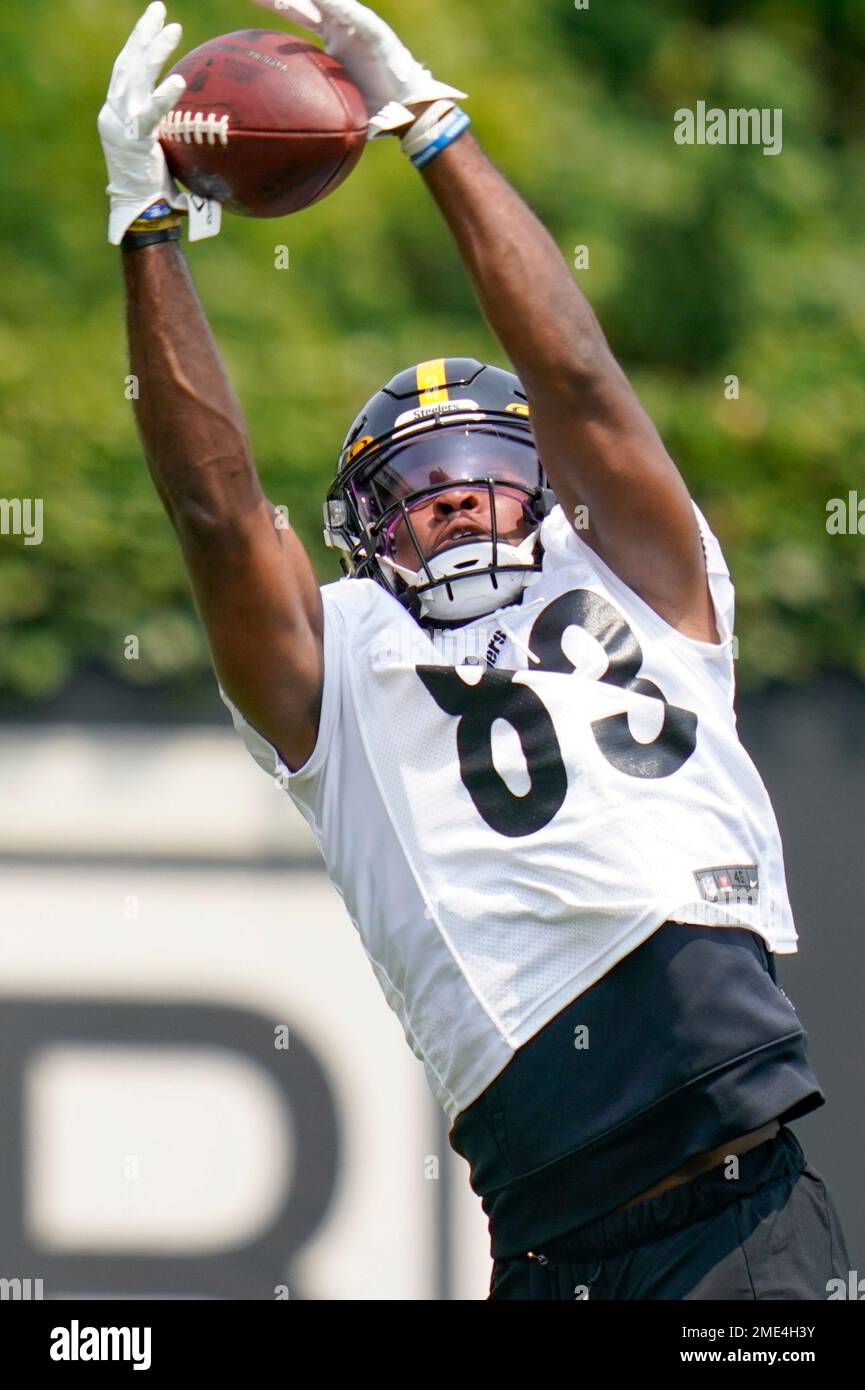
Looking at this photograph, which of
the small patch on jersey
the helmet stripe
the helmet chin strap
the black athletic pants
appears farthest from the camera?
the helmet stripe

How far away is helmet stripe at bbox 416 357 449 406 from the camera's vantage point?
3.43 m

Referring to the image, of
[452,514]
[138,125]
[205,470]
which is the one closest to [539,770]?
[452,514]

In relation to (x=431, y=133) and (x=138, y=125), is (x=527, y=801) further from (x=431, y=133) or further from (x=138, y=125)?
(x=138, y=125)

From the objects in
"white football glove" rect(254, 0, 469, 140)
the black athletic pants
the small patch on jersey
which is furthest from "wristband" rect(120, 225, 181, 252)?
the black athletic pants

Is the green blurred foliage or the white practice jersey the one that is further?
the green blurred foliage

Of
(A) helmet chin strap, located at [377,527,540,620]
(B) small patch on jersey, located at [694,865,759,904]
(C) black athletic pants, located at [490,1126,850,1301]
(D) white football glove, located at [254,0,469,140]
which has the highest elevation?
(D) white football glove, located at [254,0,469,140]

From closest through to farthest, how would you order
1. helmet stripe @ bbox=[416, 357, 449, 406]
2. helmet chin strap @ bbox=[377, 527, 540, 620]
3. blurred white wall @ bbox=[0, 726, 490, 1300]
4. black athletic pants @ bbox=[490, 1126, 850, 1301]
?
black athletic pants @ bbox=[490, 1126, 850, 1301]
helmet chin strap @ bbox=[377, 527, 540, 620]
helmet stripe @ bbox=[416, 357, 449, 406]
blurred white wall @ bbox=[0, 726, 490, 1300]

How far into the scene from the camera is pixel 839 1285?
9.68 ft

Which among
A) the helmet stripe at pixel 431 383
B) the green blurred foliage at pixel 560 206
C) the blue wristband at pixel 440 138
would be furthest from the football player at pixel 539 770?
the green blurred foliage at pixel 560 206

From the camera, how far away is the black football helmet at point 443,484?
3236mm

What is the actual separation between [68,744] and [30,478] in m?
0.76

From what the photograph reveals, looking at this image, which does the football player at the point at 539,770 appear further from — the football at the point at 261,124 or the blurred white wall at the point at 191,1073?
the blurred white wall at the point at 191,1073

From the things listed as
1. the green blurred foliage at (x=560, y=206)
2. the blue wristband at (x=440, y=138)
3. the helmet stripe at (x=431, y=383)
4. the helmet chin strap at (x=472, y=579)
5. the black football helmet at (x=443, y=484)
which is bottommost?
the helmet chin strap at (x=472, y=579)

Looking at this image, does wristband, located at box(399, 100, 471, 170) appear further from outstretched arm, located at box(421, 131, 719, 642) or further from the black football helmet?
the black football helmet
